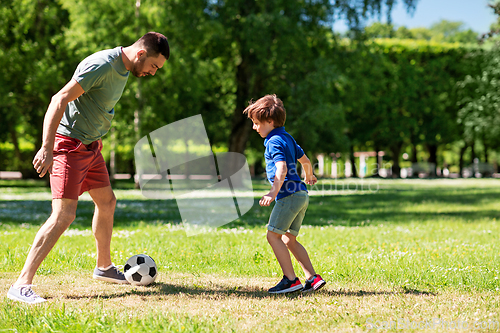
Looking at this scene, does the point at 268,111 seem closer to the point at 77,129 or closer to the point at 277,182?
the point at 277,182

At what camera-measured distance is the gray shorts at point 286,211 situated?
466cm

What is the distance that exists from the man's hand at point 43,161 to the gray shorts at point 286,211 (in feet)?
6.99

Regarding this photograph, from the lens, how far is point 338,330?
3518 mm

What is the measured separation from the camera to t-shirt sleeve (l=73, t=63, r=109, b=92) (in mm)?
4387

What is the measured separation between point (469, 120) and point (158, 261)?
830 inches

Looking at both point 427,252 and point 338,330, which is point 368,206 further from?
point 338,330

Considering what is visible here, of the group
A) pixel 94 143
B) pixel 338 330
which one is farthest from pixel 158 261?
pixel 338 330

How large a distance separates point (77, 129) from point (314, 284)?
110 inches

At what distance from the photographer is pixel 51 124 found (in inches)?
169

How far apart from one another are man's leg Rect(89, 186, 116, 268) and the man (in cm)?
20

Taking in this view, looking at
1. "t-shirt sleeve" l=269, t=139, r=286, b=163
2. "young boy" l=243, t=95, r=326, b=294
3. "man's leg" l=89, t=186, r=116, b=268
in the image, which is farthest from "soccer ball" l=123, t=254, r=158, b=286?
"t-shirt sleeve" l=269, t=139, r=286, b=163

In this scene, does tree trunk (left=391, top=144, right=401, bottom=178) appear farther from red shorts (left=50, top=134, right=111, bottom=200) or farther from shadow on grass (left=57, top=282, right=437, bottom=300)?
red shorts (left=50, top=134, right=111, bottom=200)

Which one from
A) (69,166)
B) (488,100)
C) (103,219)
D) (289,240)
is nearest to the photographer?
(69,166)

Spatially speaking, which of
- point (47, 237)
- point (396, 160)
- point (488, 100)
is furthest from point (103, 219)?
point (396, 160)
